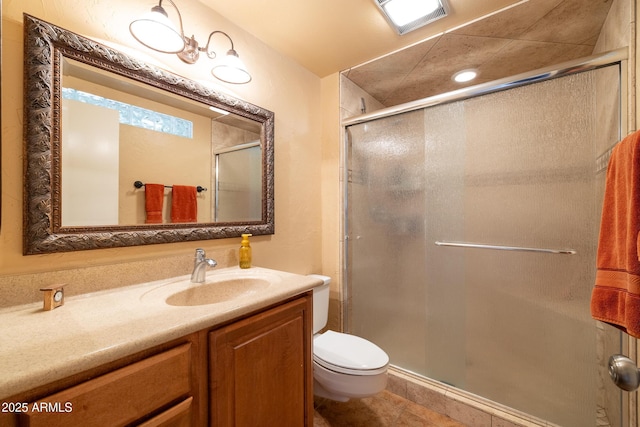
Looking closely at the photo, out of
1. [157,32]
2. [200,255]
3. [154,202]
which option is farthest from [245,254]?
[157,32]

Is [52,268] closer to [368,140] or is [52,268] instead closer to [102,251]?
[102,251]

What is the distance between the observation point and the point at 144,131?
120 cm

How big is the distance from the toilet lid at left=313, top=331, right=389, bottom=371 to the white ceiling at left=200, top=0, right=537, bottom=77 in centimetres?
177

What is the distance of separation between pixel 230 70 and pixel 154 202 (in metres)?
0.73

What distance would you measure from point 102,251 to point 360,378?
1.23 metres

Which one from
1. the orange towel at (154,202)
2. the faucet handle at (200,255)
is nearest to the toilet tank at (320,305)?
the faucet handle at (200,255)

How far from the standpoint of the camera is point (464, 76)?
81.2 inches

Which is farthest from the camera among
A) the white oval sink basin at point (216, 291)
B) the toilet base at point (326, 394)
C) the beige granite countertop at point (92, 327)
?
the toilet base at point (326, 394)

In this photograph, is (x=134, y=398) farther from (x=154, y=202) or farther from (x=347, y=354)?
(x=347, y=354)

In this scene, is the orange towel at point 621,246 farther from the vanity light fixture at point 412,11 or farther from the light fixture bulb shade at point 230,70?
the light fixture bulb shade at point 230,70

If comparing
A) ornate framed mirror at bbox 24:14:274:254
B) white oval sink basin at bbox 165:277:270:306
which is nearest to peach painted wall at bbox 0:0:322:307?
ornate framed mirror at bbox 24:14:274:254

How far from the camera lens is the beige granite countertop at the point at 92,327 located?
0.62 meters

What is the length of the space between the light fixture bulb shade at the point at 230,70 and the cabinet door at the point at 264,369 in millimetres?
1104

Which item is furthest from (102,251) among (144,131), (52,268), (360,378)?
(360,378)
